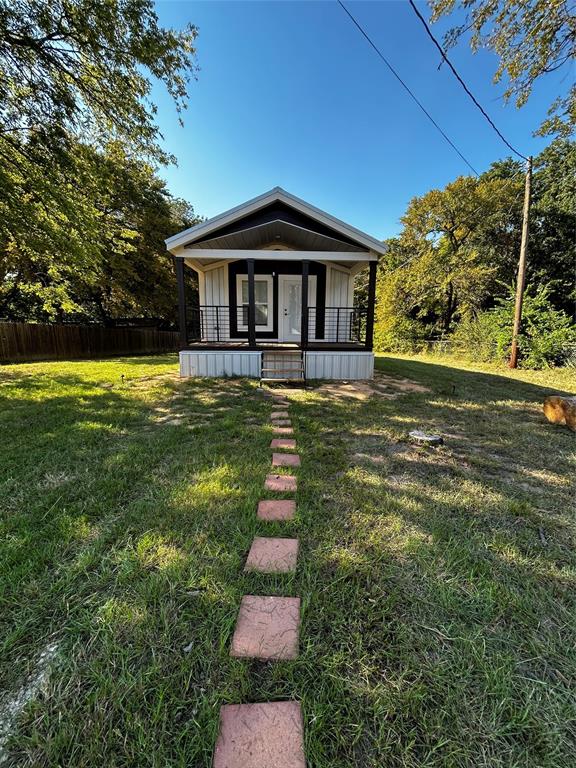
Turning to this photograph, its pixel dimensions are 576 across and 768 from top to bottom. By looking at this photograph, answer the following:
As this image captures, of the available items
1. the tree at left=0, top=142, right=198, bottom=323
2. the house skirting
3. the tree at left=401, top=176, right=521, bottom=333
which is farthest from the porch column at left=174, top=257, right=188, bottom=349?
the tree at left=401, top=176, right=521, bottom=333

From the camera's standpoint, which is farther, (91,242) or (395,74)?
(91,242)

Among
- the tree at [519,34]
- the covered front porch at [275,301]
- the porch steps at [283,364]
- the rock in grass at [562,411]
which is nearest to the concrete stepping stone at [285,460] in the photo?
the porch steps at [283,364]

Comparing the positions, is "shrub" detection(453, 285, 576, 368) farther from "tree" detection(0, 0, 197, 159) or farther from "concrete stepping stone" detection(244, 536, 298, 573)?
"tree" detection(0, 0, 197, 159)

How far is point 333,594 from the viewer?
1491mm

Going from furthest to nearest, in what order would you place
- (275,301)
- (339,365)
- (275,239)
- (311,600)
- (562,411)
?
(275,301) → (275,239) → (339,365) → (562,411) → (311,600)

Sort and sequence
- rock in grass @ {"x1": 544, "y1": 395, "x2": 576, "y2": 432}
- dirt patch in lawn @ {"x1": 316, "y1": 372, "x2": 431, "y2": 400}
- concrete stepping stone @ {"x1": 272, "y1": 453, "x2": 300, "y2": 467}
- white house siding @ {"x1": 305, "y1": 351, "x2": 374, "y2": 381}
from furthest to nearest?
white house siding @ {"x1": 305, "y1": 351, "x2": 374, "y2": 381}, dirt patch in lawn @ {"x1": 316, "y1": 372, "x2": 431, "y2": 400}, rock in grass @ {"x1": 544, "y1": 395, "x2": 576, "y2": 432}, concrete stepping stone @ {"x1": 272, "y1": 453, "x2": 300, "y2": 467}

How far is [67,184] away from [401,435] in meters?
8.13

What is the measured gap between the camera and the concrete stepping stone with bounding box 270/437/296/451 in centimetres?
330

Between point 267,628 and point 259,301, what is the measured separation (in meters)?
8.69

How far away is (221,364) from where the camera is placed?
23.8 ft

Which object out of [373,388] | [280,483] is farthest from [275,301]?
[280,483]

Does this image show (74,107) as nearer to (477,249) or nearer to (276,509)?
(276,509)

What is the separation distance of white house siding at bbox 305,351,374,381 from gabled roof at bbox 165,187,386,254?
8.04 feet

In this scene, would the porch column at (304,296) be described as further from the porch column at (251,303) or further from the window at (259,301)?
the window at (259,301)
